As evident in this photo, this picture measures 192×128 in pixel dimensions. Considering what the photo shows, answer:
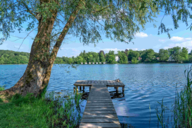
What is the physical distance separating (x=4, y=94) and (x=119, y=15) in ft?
25.0

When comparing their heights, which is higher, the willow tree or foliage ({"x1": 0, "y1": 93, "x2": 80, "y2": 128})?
the willow tree

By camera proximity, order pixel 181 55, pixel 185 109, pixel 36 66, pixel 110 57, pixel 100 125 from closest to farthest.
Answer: pixel 100 125 → pixel 185 109 → pixel 36 66 → pixel 181 55 → pixel 110 57

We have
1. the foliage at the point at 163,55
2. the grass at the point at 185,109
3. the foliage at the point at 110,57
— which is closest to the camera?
the grass at the point at 185,109

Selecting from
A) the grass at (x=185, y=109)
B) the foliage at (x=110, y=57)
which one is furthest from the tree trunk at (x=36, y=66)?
the foliage at (x=110, y=57)

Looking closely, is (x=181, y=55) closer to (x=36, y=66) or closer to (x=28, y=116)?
(x=36, y=66)

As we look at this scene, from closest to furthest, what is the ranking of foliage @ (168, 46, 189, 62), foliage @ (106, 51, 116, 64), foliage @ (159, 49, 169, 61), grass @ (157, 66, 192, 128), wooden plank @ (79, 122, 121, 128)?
wooden plank @ (79, 122, 121, 128)
grass @ (157, 66, 192, 128)
foliage @ (168, 46, 189, 62)
foliage @ (159, 49, 169, 61)
foliage @ (106, 51, 116, 64)

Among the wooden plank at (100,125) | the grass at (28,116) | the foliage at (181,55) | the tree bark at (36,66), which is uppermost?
the foliage at (181,55)

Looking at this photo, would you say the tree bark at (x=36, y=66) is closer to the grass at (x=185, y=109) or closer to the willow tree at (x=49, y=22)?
the willow tree at (x=49, y=22)

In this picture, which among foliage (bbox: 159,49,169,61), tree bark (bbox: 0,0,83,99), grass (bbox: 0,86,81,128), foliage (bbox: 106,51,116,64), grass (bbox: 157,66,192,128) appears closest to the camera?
grass (bbox: 157,66,192,128)

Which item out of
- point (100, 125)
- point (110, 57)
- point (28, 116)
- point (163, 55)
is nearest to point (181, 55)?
point (163, 55)

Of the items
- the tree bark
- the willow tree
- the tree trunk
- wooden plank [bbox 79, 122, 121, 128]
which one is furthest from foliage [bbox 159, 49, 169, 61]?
wooden plank [bbox 79, 122, 121, 128]

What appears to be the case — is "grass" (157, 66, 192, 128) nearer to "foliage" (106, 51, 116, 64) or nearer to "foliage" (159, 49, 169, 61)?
"foliage" (159, 49, 169, 61)

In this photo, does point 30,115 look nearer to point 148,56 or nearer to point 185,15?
point 185,15

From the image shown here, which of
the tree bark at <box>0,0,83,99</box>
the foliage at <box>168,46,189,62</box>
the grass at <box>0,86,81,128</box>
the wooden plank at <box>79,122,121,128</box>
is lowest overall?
the grass at <box>0,86,81,128</box>
